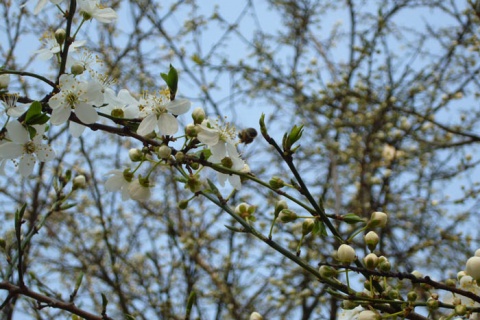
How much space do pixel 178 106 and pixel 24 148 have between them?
1.22ft

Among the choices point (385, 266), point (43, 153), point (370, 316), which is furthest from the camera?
point (43, 153)

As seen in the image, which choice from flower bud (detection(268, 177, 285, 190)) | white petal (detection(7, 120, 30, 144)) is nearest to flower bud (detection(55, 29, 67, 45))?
white petal (detection(7, 120, 30, 144))

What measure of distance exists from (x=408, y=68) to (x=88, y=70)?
11.4 ft

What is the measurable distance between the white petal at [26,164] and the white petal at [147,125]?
292mm

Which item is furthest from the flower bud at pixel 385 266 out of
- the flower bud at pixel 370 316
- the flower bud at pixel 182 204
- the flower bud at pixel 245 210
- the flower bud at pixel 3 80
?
the flower bud at pixel 3 80

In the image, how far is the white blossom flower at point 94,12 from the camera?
1382 millimetres

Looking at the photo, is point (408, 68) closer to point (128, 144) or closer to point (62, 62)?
point (128, 144)

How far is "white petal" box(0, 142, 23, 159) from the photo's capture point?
4.06 feet

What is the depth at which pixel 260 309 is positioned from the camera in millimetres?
4391

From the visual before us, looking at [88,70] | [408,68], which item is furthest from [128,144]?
[88,70]

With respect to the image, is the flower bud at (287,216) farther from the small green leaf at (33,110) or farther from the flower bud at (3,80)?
the flower bud at (3,80)

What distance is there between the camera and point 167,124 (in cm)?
127

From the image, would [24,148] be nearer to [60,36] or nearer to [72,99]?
[72,99]

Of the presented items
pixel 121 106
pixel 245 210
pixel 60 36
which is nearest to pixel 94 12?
pixel 60 36
